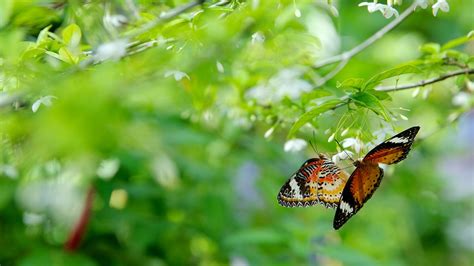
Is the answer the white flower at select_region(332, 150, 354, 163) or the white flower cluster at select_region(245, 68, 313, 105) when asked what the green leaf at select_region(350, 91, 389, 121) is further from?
the white flower cluster at select_region(245, 68, 313, 105)

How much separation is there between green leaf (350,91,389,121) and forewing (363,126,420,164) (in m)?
0.05

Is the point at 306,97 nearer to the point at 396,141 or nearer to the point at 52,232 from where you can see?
the point at 396,141

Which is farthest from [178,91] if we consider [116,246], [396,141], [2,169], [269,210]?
[269,210]

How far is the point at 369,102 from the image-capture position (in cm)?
96

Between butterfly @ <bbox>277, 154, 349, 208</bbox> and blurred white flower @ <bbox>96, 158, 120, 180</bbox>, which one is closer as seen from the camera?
butterfly @ <bbox>277, 154, 349, 208</bbox>

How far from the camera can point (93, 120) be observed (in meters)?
0.55

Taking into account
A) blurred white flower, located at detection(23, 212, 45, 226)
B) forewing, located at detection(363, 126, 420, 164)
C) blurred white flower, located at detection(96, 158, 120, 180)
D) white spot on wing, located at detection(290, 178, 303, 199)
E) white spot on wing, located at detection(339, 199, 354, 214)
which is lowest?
blurred white flower, located at detection(23, 212, 45, 226)

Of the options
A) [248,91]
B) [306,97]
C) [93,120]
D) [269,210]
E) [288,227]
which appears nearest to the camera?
[93,120]

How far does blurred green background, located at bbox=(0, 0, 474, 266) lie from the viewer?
79 cm

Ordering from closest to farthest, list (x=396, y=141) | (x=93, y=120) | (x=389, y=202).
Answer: (x=93, y=120) → (x=396, y=141) → (x=389, y=202)

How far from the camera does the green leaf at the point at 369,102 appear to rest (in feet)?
3.12

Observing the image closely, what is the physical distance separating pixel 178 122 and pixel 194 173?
16 centimetres

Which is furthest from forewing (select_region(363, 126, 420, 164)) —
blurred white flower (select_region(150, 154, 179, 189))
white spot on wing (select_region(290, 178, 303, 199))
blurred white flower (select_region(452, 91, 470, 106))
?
blurred white flower (select_region(150, 154, 179, 189))

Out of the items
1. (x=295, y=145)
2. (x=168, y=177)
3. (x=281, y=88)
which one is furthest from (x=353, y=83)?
(x=168, y=177)
